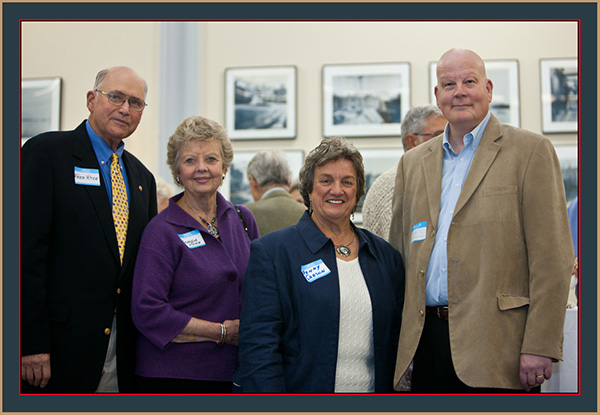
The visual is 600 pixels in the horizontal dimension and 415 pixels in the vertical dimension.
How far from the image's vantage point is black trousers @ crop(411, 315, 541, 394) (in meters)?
2.06

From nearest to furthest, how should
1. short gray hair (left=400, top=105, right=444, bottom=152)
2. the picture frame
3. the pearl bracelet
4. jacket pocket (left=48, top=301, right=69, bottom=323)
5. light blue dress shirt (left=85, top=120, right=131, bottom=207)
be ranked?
jacket pocket (left=48, top=301, right=69, bottom=323) → the pearl bracelet → light blue dress shirt (left=85, top=120, right=131, bottom=207) → short gray hair (left=400, top=105, right=444, bottom=152) → the picture frame

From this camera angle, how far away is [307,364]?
206cm

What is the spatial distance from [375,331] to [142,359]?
39.0 inches

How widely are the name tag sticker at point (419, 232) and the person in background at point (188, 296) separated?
2.47ft

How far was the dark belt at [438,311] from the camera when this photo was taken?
2.10 metres

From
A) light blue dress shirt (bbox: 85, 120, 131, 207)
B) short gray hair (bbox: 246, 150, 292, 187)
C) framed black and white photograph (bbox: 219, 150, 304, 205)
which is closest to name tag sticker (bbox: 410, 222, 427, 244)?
light blue dress shirt (bbox: 85, 120, 131, 207)

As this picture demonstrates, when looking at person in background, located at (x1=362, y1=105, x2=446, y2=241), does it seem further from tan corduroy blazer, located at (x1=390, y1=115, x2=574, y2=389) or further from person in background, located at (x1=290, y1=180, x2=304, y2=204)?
person in background, located at (x1=290, y1=180, x2=304, y2=204)

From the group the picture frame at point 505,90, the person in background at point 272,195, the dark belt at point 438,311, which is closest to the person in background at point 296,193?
the person in background at point 272,195

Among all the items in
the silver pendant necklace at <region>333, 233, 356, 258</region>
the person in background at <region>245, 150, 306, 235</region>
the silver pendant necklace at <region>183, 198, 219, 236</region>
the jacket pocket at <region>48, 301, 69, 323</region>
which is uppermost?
the person in background at <region>245, 150, 306, 235</region>

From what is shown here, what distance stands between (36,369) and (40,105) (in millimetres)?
4365

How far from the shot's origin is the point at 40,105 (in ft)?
18.8

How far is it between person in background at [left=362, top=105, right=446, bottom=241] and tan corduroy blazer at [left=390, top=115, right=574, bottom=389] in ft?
2.51

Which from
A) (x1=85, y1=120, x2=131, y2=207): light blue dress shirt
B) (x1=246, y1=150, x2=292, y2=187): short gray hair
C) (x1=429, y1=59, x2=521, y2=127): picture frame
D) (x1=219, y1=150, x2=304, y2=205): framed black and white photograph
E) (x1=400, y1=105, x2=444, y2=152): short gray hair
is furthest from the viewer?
(x1=219, y1=150, x2=304, y2=205): framed black and white photograph

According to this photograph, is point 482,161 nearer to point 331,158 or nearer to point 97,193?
point 331,158
